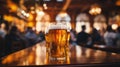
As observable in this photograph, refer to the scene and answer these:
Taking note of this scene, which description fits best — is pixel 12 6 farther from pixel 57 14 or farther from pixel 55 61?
pixel 55 61

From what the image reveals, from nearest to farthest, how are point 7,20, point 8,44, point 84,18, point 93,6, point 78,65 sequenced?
point 78,65
point 8,44
point 7,20
point 93,6
point 84,18

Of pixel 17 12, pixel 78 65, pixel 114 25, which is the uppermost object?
pixel 17 12

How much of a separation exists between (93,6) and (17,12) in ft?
15.6

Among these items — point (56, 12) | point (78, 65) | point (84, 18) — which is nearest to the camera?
point (78, 65)

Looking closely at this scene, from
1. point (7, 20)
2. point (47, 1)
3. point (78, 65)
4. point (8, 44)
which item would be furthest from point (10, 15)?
point (78, 65)

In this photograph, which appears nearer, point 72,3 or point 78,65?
point 78,65

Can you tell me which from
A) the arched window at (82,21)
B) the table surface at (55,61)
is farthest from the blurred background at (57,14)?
the table surface at (55,61)

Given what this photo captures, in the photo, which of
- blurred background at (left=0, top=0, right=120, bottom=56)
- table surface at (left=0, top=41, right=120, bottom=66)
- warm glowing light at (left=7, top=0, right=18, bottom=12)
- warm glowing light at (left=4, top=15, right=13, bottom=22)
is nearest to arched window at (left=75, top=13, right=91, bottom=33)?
blurred background at (left=0, top=0, right=120, bottom=56)

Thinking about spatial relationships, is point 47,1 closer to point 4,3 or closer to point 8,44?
point 4,3

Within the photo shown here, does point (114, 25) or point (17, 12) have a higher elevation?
point (17, 12)

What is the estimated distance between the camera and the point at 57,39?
4.33ft

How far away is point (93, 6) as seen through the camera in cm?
1470

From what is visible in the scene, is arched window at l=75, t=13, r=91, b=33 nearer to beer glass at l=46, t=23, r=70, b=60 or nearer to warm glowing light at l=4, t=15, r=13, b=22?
warm glowing light at l=4, t=15, r=13, b=22

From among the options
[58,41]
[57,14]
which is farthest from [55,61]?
[57,14]
